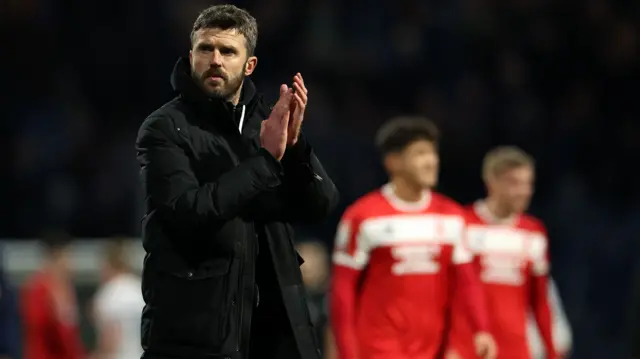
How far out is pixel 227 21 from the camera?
421 centimetres

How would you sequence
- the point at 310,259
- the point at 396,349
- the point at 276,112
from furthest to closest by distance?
the point at 310,259 → the point at 396,349 → the point at 276,112

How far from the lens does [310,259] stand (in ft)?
36.7

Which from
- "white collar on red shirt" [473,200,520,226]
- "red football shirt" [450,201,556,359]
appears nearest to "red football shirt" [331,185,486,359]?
"red football shirt" [450,201,556,359]

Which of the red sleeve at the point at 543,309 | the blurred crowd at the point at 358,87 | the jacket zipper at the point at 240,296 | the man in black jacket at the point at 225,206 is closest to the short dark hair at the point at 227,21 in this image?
the man in black jacket at the point at 225,206

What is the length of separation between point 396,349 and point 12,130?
30.7 ft

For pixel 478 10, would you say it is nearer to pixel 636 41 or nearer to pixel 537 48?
pixel 537 48

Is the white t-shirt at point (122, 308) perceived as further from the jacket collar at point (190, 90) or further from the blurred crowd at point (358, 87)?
the jacket collar at point (190, 90)

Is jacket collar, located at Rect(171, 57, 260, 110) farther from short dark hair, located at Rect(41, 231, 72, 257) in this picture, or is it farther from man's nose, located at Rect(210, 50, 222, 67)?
short dark hair, located at Rect(41, 231, 72, 257)

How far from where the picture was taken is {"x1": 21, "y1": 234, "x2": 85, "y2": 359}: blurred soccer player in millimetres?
10219

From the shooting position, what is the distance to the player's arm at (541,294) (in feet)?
26.4

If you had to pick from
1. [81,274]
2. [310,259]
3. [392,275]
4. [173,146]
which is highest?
[173,146]

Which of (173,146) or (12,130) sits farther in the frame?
(12,130)

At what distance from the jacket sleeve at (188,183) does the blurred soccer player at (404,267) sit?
2737 mm

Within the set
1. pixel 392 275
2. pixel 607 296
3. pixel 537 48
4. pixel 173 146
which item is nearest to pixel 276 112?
pixel 173 146
